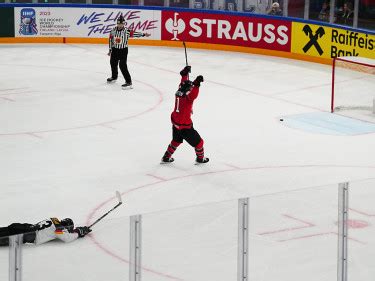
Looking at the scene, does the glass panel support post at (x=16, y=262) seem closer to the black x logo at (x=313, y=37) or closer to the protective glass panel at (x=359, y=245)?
the protective glass panel at (x=359, y=245)

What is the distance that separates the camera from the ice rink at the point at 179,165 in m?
6.24

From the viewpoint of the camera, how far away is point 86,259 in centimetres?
604

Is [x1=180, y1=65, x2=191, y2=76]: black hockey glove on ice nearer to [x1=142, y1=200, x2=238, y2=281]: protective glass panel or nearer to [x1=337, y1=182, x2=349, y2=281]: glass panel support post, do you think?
[x1=337, y1=182, x2=349, y2=281]: glass panel support post

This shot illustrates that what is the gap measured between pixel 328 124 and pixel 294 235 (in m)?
8.08

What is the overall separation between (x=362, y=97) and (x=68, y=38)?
9.12 m

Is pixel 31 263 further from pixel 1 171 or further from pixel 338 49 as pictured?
pixel 338 49

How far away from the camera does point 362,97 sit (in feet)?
50.9

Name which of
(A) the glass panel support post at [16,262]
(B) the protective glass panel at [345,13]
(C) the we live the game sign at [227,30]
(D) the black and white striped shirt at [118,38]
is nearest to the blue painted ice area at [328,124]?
(D) the black and white striped shirt at [118,38]

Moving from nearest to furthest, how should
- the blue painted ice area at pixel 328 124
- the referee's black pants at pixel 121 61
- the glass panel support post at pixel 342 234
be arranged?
the glass panel support post at pixel 342 234 < the blue painted ice area at pixel 328 124 < the referee's black pants at pixel 121 61

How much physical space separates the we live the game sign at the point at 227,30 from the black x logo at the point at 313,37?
0.52m

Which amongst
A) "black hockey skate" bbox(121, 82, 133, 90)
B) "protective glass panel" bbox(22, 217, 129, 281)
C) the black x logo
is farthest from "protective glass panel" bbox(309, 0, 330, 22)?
"protective glass panel" bbox(22, 217, 129, 281)

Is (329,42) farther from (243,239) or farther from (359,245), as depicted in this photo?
(243,239)

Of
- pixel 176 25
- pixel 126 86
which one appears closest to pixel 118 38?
pixel 126 86

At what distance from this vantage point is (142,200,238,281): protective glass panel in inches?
243
